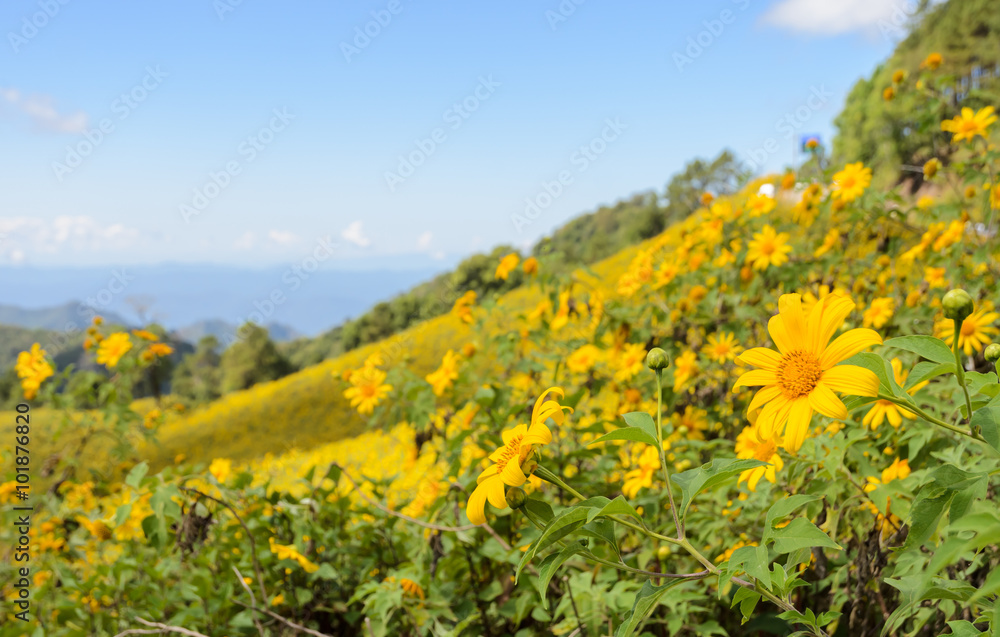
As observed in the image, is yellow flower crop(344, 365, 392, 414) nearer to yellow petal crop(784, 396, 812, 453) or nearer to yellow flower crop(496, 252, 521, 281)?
yellow flower crop(496, 252, 521, 281)

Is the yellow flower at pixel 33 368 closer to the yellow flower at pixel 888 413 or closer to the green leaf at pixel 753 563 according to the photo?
the green leaf at pixel 753 563

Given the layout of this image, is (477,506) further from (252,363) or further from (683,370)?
(252,363)

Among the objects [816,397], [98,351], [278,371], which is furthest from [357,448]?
[278,371]

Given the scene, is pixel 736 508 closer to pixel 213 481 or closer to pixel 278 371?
pixel 213 481

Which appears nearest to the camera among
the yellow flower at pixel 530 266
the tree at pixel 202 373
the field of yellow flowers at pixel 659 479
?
the field of yellow flowers at pixel 659 479

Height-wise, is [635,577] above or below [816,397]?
below

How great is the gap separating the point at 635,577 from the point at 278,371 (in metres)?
32.1

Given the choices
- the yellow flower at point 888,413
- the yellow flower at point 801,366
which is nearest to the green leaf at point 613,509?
the yellow flower at point 801,366

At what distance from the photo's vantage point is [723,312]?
270cm

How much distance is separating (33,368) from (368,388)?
168 centimetres

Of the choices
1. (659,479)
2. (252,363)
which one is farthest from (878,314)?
(252,363)

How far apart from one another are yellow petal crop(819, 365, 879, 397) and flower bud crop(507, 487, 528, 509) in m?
0.40

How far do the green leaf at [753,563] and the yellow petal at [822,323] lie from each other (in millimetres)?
257

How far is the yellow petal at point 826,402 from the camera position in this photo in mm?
646
